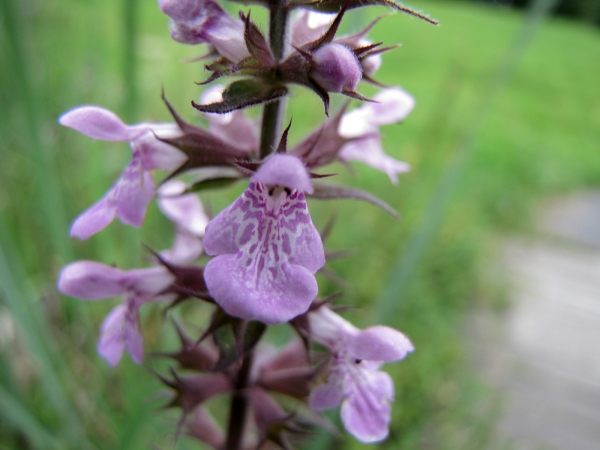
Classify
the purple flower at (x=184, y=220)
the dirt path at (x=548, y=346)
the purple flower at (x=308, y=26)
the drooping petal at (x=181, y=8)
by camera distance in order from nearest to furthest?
the drooping petal at (x=181, y=8) → the purple flower at (x=308, y=26) → the purple flower at (x=184, y=220) → the dirt path at (x=548, y=346)

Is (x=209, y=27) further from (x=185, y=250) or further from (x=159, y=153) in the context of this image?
(x=185, y=250)

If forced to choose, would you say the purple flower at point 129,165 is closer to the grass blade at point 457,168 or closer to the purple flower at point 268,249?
the purple flower at point 268,249

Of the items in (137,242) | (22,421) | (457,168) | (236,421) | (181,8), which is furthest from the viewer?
(137,242)

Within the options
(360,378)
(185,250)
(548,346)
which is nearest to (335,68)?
(360,378)

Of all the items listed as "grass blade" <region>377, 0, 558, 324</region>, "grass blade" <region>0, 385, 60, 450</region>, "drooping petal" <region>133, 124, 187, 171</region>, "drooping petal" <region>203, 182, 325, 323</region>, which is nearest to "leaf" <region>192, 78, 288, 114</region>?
"drooping petal" <region>203, 182, 325, 323</region>

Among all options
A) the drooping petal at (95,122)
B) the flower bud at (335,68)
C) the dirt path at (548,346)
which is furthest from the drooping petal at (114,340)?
the dirt path at (548,346)

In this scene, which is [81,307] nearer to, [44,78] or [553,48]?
[44,78]
